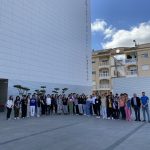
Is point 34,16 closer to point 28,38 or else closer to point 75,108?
point 28,38

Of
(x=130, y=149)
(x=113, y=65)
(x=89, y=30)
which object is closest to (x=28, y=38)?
(x=89, y=30)

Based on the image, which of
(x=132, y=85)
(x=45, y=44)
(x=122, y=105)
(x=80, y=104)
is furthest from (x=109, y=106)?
(x=132, y=85)

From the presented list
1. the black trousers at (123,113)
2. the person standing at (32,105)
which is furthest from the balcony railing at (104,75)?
the black trousers at (123,113)

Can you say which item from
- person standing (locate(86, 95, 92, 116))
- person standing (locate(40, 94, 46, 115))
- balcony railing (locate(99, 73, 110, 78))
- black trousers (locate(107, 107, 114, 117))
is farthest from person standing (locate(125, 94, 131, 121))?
balcony railing (locate(99, 73, 110, 78))

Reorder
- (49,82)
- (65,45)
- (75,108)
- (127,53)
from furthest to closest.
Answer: (127,53)
(65,45)
(49,82)
(75,108)

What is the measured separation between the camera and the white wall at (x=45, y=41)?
19.2 m

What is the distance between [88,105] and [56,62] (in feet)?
Result: 30.4

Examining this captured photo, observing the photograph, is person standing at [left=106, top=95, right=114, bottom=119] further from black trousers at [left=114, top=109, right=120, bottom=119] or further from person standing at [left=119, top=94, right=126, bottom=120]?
person standing at [left=119, top=94, right=126, bottom=120]

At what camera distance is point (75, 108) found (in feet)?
58.9

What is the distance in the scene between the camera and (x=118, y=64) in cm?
4941

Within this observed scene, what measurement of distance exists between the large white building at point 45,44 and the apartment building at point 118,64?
17.8 meters

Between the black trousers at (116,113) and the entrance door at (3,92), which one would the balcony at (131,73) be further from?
the black trousers at (116,113)

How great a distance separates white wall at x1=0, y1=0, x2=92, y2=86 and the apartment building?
1775cm

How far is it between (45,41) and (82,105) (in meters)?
8.86
